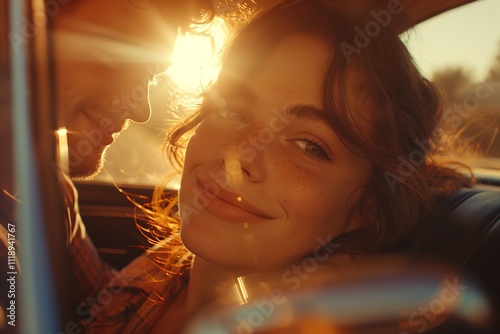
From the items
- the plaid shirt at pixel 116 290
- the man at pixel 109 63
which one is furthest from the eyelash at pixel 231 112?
the plaid shirt at pixel 116 290

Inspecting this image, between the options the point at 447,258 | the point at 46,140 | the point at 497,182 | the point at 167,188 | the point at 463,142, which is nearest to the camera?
the point at 46,140

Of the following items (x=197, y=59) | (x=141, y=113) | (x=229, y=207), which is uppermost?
(x=197, y=59)

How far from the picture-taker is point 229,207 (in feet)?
4.38

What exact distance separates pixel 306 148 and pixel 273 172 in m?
0.11

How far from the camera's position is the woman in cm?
133

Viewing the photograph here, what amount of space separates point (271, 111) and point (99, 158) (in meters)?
0.74

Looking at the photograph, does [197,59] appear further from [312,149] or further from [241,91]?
[312,149]

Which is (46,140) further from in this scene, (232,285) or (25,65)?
(232,285)

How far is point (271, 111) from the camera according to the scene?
1346 millimetres

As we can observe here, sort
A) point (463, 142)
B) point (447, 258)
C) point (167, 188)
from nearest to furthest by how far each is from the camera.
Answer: point (447, 258) → point (463, 142) → point (167, 188)

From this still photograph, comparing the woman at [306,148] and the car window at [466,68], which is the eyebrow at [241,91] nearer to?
the woman at [306,148]

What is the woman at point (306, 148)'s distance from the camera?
4.36ft

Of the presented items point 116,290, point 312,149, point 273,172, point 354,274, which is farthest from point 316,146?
point 116,290

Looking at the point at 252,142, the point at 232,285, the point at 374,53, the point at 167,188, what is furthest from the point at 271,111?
the point at 167,188
